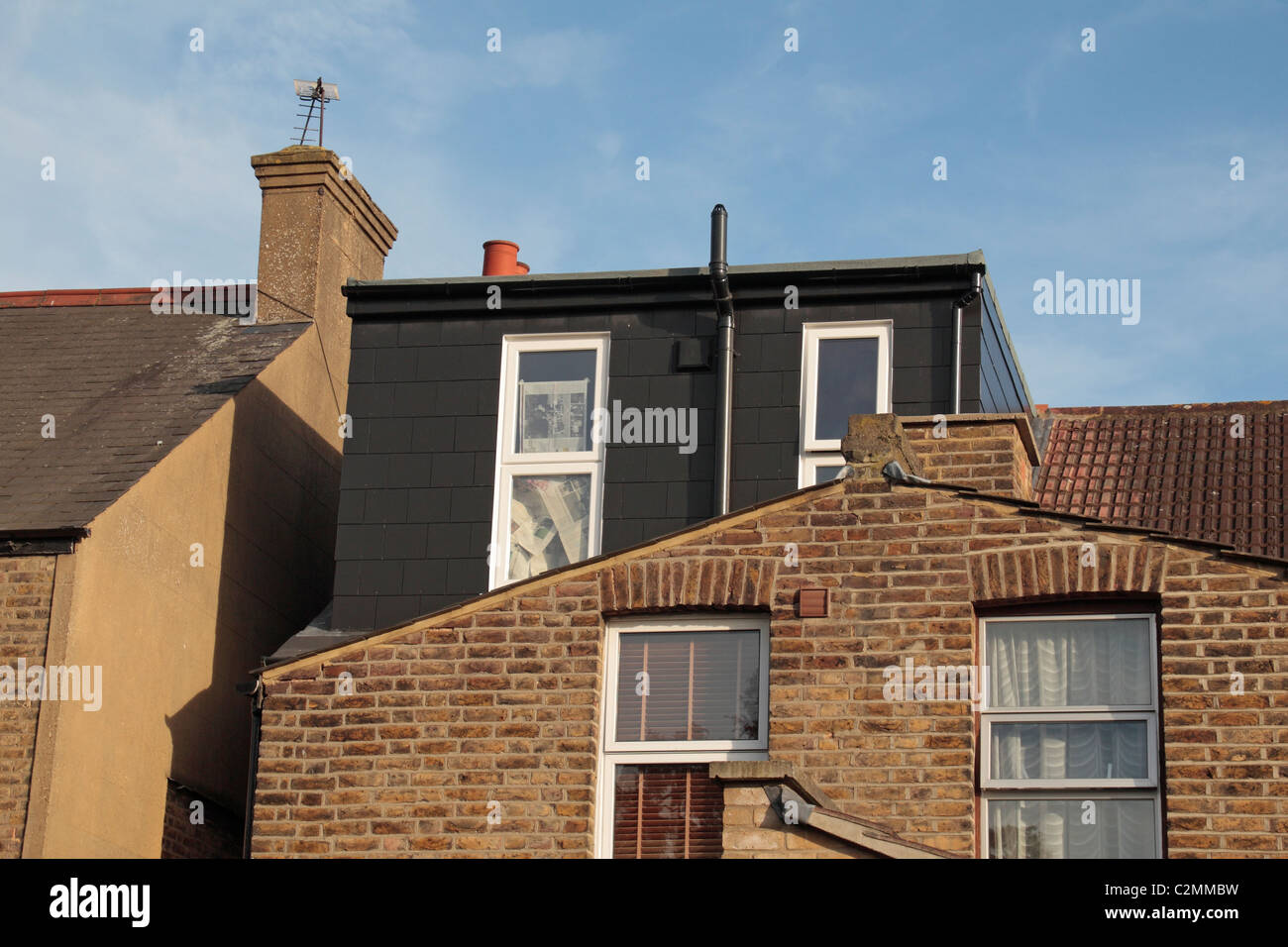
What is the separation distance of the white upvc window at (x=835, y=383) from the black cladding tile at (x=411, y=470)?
2.95 metres

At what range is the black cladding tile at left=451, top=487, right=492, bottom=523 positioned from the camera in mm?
14586

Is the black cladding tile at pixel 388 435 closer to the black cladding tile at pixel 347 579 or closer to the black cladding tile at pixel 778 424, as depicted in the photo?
the black cladding tile at pixel 347 579

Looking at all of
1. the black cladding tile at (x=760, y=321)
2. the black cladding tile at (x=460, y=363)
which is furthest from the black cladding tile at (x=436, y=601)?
the black cladding tile at (x=760, y=321)

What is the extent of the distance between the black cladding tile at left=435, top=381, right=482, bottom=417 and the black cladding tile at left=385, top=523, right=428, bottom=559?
0.99m

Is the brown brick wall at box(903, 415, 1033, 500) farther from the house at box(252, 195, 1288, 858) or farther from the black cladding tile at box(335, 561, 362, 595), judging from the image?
the black cladding tile at box(335, 561, 362, 595)

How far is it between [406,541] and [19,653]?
301 centimetres

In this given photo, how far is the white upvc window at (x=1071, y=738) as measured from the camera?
35.3 ft

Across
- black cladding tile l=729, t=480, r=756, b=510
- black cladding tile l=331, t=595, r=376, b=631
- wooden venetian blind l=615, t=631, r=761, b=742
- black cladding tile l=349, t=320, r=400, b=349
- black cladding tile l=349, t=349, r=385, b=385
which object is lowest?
wooden venetian blind l=615, t=631, r=761, b=742

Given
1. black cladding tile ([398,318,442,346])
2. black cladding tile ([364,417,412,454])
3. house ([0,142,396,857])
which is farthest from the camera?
black cladding tile ([398,318,442,346])

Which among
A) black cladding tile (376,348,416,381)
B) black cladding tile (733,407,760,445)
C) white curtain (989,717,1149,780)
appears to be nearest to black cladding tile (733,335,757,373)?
black cladding tile (733,407,760,445)

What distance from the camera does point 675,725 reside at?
460 inches

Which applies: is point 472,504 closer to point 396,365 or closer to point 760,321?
point 396,365

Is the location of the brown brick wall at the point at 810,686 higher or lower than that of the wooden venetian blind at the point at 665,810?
higher

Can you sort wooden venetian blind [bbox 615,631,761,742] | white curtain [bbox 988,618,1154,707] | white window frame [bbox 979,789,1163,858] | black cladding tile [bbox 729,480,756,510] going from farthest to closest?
black cladding tile [bbox 729,480,756,510], wooden venetian blind [bbox 615,631,761,742], white curtain [bbox 988,618,1154,707], white window frame [bbox 979,789,1163,858]
